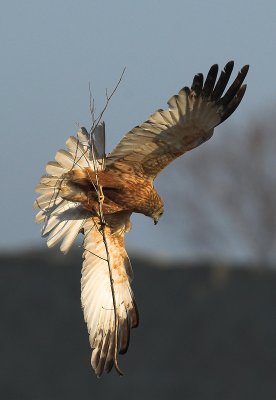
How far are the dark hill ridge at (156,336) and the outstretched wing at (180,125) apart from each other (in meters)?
26.2

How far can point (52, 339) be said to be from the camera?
39375 mm

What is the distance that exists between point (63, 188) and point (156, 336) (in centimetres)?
2902

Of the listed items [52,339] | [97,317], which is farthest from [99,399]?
[97,317]

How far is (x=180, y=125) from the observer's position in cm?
1088

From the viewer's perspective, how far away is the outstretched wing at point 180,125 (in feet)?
35.4

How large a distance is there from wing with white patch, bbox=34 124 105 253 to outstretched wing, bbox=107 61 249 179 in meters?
0.21

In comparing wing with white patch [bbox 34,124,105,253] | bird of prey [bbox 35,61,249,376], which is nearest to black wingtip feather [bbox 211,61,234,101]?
bird of prey [bbox 35,61,249,376]

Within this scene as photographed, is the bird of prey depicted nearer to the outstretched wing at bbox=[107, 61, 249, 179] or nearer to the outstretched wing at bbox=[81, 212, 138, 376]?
the outstretched wing at bbox=[107, 61, 249, 179]

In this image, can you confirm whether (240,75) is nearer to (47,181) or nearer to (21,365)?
(47,181)

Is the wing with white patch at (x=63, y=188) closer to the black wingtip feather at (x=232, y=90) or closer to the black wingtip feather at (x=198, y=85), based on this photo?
the black wingtip feather at (x=198, y=85)

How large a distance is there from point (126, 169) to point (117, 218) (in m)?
0.52

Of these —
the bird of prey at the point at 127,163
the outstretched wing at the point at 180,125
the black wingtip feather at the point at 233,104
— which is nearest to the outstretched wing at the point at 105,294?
the bird of prey at the point at 127,163

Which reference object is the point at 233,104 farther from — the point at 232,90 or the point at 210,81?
the point at 210,81

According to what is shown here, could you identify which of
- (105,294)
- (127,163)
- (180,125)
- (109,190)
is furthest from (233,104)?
(105,294)
